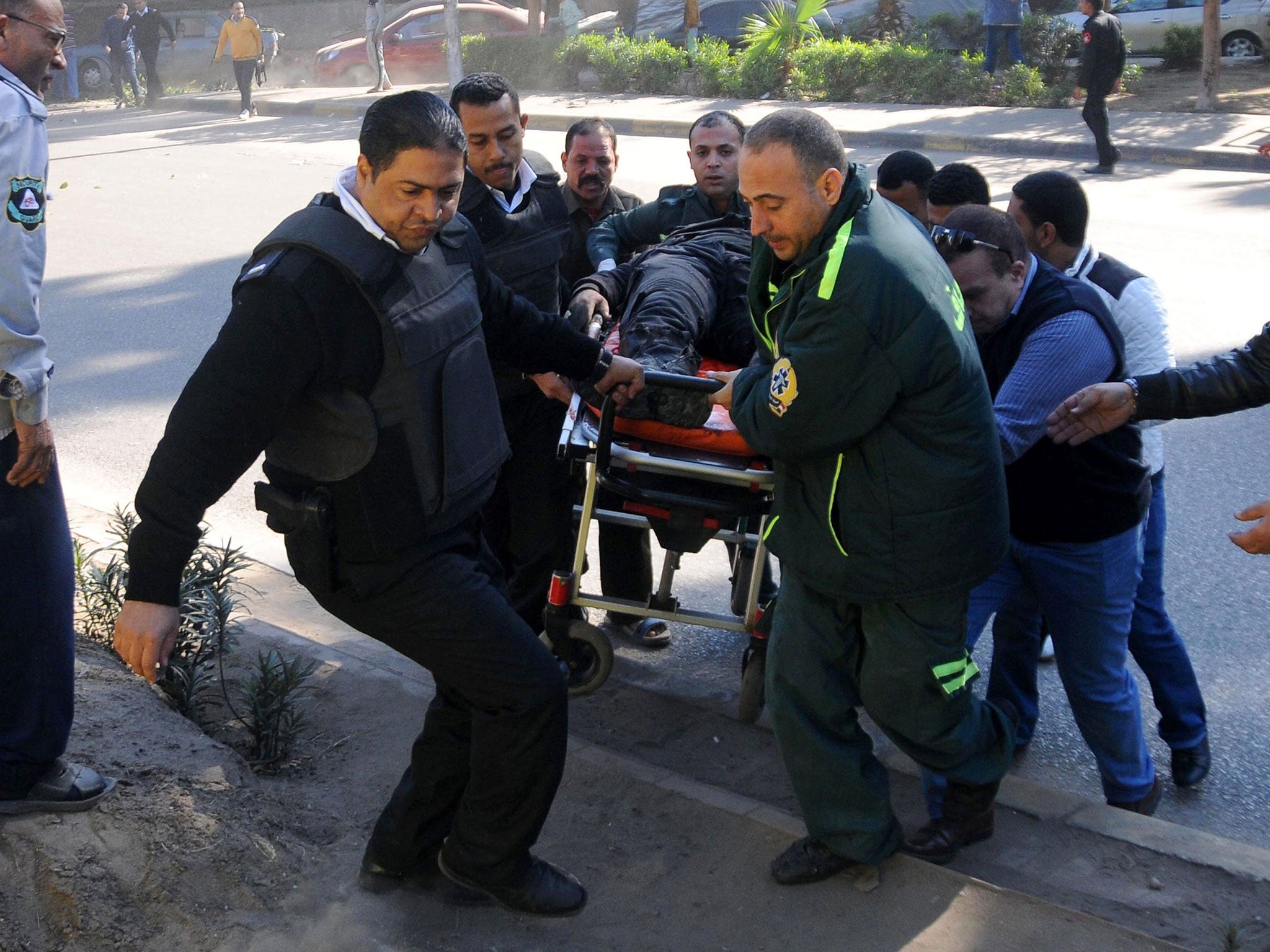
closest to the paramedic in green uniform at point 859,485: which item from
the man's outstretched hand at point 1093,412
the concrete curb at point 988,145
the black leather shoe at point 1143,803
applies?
the man's outstretched hand at point 1093,412

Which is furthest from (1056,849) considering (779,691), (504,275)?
(504,275)

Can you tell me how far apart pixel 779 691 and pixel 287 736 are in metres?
1.51

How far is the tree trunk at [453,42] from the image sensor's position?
2005 centimetres

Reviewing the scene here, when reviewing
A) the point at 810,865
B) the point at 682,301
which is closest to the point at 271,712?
the point at 810,865

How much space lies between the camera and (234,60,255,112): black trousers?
2097cm

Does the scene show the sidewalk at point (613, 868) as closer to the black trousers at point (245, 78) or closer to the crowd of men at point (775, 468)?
the crowd of men at point (775, 468)

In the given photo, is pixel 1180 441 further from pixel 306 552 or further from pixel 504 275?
pixel 306 552

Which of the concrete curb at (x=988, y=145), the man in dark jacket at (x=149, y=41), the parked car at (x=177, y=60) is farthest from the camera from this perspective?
the parked car at (x=177, y=60)

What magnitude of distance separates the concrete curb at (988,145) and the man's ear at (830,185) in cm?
754

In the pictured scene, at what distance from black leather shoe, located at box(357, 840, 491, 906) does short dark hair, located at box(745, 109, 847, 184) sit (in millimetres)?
1769

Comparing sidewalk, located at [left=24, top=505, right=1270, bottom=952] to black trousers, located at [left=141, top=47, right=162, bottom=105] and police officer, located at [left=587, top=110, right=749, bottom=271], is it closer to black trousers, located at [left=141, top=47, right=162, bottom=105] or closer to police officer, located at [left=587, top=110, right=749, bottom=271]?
police officer, located at [left=587, top=110, right=749, bottom=271]

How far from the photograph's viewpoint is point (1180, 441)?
606 cm

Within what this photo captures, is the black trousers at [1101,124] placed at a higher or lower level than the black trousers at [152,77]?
lower

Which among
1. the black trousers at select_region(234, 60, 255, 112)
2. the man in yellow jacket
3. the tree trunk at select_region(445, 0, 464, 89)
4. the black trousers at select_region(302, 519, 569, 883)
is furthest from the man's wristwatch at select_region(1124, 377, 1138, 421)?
the black trousers at select_region(234, 60, 255, 112)
